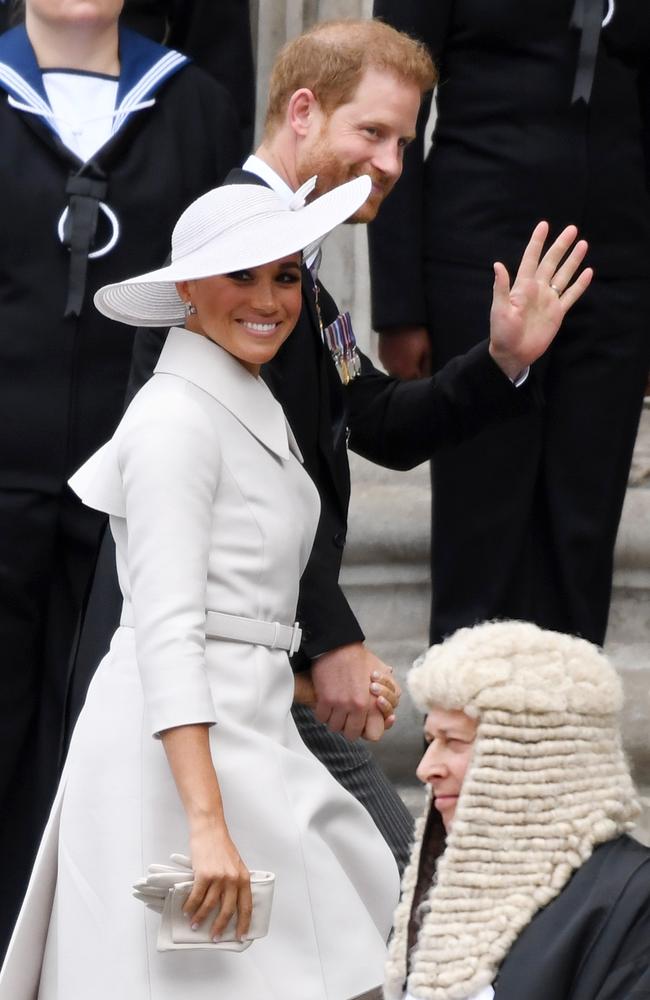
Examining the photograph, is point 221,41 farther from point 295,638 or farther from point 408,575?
point 295,638

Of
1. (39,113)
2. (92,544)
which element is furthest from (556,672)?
(39,113)

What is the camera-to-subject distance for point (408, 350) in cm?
438

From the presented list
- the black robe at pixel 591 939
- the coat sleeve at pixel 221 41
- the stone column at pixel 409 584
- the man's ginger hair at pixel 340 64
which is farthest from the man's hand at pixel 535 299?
the stone column at pixel 409 584

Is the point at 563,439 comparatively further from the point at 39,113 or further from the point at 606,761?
the point at 606,761

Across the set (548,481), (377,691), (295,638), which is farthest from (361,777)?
(548,481)

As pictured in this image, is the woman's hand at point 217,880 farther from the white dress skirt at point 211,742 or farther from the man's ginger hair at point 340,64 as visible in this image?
the man's ginger hair at point 340,64

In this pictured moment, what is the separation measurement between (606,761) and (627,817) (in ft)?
0.24

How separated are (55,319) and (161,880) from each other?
4.54ft

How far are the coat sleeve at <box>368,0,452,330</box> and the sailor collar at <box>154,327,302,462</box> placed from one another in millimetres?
1094

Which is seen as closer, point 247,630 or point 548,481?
point 247,630

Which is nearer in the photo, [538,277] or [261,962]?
[261,962]

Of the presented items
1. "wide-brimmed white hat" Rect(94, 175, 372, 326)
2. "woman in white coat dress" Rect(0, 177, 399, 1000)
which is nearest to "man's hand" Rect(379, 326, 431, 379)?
"wide-brimmed white hat" Rect(94, 175, 372, 326)

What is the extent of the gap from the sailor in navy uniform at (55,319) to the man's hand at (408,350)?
0.48 meters

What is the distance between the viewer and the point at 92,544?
3.98 meters
